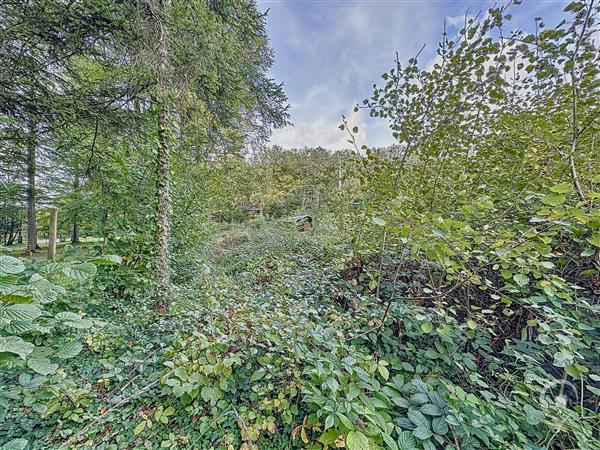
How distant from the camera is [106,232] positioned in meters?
Answer: 2.84

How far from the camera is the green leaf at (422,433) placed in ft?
3.19

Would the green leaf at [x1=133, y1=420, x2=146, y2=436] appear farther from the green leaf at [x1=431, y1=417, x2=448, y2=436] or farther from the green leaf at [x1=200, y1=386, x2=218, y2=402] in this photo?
the green leaf at [x1=431, y1=417, x2=448, y2=436]

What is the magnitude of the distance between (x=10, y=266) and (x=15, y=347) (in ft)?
0.86

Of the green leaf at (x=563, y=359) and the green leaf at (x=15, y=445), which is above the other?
the green leaf at (x=563, y=359)

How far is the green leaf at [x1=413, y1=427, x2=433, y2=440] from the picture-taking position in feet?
3.19

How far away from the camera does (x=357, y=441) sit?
0.92 metres

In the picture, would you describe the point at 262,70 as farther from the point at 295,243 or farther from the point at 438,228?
the point at 438,228

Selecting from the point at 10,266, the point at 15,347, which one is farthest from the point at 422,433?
the point at 10,266

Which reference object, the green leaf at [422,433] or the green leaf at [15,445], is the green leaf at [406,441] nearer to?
the green leaf at [422,433]

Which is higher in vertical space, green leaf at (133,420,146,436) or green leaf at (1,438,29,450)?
green leaf at (1,438,29,450)

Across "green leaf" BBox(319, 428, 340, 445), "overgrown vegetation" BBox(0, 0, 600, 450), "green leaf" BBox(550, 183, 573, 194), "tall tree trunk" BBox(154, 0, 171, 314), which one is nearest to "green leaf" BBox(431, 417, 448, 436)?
"overgrown vegetation" BBox(0, 0, 600, 450)

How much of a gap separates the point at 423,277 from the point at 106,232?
3409 mm

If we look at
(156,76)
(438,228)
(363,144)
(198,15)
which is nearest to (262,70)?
(198,15)

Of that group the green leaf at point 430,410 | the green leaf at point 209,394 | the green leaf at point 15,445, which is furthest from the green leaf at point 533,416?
the green leaf at point 15,445
